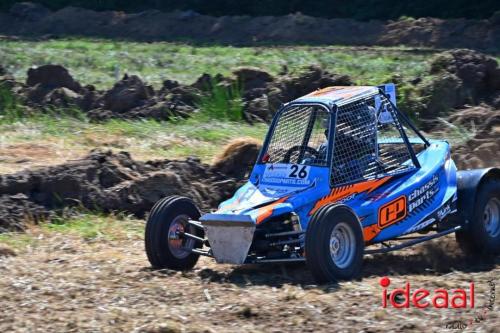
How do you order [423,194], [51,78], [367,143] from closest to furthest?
[367,143]
[423,194]
[51,78]

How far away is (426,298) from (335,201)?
170 cm

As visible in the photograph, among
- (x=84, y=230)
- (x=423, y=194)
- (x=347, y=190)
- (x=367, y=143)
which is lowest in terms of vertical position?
(x=84, y=230)

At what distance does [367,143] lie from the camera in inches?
408

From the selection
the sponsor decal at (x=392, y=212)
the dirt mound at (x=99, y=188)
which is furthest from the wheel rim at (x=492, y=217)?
the dirt mound at (x=99, y=188)

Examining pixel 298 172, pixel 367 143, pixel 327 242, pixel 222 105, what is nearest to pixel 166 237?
pixel 298 172

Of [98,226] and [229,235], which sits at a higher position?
[229,235]

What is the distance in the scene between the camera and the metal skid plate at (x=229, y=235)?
950 cm

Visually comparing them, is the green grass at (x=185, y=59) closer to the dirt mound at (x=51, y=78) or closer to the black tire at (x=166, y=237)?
the dirt mound at (x=51, y=78)

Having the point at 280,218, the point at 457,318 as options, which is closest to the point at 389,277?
the point at 280,218

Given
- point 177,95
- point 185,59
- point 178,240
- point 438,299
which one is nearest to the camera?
point 438,299

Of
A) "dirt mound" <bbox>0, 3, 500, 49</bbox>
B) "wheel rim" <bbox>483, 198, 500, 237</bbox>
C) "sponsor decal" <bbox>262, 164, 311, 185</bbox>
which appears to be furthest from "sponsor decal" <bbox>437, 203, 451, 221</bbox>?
"dirt mound" <bbox>0, 3, 500, 49</bbox>

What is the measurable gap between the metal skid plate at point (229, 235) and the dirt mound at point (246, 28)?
84.9ft

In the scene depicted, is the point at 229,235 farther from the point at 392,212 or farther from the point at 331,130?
the point at 392,212

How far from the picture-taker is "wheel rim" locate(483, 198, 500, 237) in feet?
36.4
